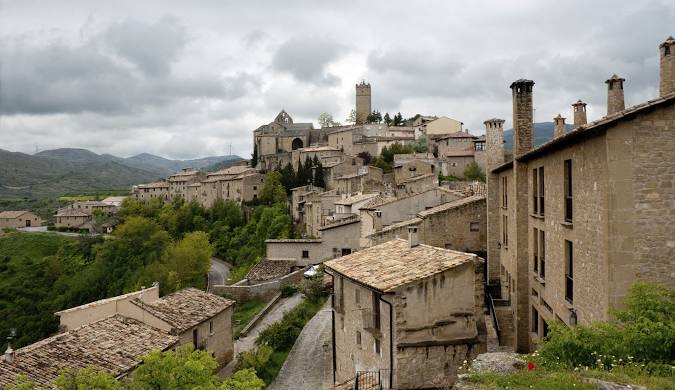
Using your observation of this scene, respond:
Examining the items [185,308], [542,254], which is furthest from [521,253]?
[185,308]

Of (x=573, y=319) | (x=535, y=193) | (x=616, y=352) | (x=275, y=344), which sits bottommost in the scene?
(x=275, y=344)

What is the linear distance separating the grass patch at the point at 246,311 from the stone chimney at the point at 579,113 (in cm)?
2106

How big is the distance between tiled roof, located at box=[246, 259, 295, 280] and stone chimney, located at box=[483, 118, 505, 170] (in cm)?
2073

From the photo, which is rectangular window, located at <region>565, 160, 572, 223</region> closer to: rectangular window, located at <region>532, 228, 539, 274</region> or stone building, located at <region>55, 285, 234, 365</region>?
rectangular window, located at <region>532, 228, 539, 274</region>

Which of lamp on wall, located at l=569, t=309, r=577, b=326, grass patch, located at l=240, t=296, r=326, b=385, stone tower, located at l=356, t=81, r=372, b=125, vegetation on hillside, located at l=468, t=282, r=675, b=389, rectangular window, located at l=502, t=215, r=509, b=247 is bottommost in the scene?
grass patch, located at l=240, t=296, r=326, b=385

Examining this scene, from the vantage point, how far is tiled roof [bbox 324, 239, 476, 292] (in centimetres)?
1423

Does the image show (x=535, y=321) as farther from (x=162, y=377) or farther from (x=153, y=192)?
(x=153, y=192)

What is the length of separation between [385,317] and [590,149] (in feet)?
21.4

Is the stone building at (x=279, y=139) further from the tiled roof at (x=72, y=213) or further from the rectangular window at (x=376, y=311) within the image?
the rectangular window at (x=376, y=311)

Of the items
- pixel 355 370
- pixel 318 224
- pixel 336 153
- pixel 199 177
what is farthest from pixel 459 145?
pixel 355 370

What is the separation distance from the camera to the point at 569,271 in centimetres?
1302

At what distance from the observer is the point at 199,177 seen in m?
105

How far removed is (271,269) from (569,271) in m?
30.2

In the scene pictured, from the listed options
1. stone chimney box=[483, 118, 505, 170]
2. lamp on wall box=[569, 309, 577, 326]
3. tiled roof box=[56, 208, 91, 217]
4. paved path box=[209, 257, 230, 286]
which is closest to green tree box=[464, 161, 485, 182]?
paved path box=[209, 257, 230, 286]
